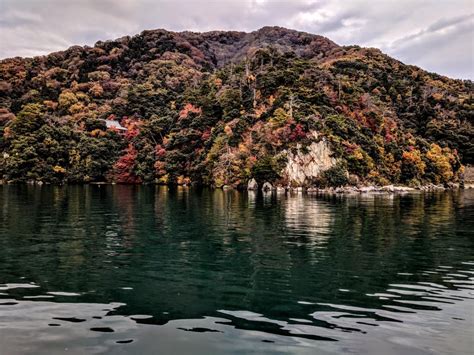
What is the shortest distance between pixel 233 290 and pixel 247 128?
91306 mm

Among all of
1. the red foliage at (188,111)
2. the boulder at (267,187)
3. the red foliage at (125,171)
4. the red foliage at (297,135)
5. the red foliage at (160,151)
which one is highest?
the red foliage at (188,111)

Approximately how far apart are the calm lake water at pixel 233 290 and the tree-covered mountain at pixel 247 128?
67.2 m

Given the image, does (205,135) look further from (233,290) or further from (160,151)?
(233,290)

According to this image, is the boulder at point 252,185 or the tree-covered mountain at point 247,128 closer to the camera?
the boulder at point 252,185

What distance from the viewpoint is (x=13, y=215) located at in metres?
37.8

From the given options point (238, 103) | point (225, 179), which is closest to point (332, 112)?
point (238, 103)

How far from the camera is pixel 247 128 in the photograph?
105 m

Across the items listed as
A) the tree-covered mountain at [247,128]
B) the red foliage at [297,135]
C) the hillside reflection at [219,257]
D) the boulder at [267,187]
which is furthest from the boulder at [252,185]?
the hillside reflection at [219,257]

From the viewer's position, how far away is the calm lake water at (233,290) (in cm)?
1079

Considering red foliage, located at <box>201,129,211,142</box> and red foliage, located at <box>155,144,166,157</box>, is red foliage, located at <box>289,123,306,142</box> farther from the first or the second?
red foliage, located at <box>155,144,166,157</box>

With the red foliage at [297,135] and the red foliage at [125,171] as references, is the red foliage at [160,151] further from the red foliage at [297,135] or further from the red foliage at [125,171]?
the red foliage at [297,135]

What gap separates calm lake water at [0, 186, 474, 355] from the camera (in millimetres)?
10789

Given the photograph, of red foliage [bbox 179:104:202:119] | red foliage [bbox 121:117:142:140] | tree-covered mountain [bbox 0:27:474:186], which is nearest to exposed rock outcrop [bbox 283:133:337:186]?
tree-covered mountain [bbox 0:27:474:186]

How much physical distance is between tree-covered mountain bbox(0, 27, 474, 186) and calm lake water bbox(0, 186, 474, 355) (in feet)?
221
